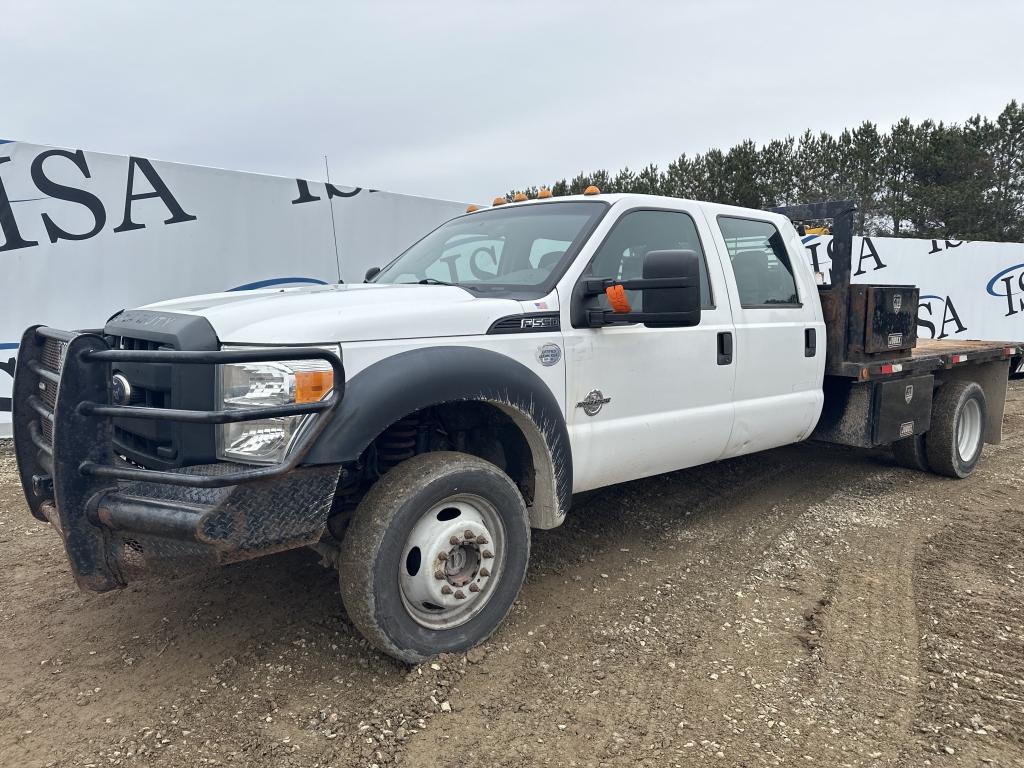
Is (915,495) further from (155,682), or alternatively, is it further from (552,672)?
(155,682)

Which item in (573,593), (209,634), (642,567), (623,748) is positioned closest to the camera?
(623,748)

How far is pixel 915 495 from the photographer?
5574 mm

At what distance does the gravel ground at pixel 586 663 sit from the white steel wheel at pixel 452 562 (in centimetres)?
20

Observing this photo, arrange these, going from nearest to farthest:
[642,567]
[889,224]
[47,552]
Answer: [642,567], [47,552], [889,224]

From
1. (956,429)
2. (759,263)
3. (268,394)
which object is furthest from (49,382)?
(956,429)

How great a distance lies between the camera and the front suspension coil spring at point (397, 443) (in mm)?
3109

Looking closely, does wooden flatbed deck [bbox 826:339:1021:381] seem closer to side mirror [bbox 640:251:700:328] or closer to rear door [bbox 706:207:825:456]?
rear door [bbox 706:207:825:456]

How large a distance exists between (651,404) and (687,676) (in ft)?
4.33

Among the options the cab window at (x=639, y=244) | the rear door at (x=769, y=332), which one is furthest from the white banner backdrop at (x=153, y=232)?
the cab window at (x=639, y=244)

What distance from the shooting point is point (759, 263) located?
4.58m

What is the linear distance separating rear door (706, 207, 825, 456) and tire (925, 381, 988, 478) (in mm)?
1712

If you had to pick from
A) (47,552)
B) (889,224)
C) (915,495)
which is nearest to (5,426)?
(47,552)

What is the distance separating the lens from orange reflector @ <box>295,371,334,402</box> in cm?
254

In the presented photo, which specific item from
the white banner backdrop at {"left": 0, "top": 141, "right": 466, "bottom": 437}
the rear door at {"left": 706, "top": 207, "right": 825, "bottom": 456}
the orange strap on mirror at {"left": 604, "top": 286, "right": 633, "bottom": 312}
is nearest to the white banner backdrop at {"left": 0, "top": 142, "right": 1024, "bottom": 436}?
the white banner backdrop at {"left": 0, "top": 141, "right": 466, "bottom": 437}
